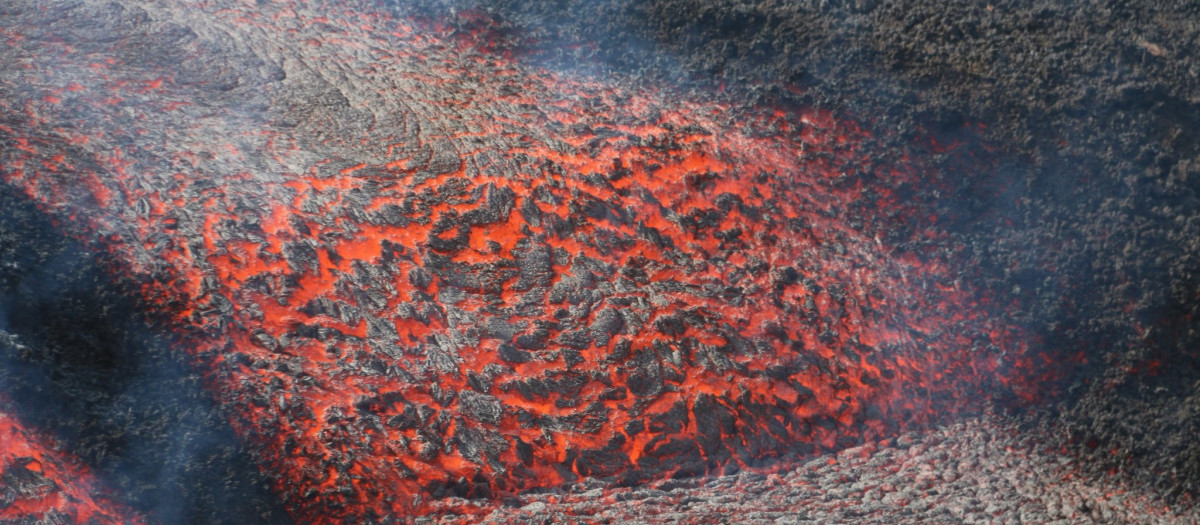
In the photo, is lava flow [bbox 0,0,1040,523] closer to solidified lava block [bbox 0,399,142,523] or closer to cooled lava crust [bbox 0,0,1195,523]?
cooled lava crust [bbox 0,0,1195,523]

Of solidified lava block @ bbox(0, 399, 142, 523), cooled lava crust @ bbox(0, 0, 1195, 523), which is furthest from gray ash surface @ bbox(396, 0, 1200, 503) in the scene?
solidified lava block @ bbox(0, 399, 142, 523)

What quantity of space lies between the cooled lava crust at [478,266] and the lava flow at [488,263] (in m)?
0.01

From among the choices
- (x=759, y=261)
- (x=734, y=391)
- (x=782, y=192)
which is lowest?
(x=734, y=391)

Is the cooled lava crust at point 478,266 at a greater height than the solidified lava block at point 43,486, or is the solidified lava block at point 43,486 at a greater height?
the cooled lava crust at point 478,266

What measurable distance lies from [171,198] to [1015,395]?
412 cm

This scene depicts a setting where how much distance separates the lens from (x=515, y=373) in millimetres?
3707

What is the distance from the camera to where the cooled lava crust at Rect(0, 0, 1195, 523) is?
3.49 meters

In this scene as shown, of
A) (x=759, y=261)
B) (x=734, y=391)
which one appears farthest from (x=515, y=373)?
(x=759, y=261)

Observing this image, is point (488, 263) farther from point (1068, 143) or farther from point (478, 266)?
point (1068, 143)

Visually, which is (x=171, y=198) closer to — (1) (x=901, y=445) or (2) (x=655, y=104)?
(2) (x=655, y=104)

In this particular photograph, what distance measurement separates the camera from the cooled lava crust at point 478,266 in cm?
349

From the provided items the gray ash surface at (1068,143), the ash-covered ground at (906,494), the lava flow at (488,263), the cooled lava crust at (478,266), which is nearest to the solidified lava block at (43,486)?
the cooled lava crust at (478,266)

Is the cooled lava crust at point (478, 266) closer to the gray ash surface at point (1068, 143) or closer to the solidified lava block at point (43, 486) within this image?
the solidified lava block at point (43, 486)

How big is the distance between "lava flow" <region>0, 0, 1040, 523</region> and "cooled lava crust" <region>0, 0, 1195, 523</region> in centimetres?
1
